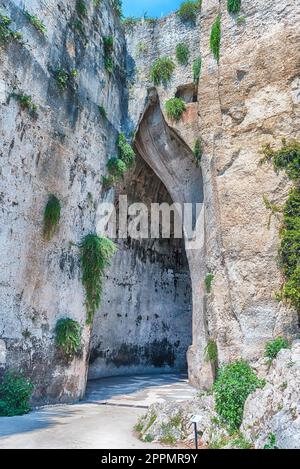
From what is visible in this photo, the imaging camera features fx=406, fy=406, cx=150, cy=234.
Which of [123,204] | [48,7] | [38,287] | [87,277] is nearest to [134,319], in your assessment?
[123,204]

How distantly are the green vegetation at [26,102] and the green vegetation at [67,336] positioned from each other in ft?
19.2

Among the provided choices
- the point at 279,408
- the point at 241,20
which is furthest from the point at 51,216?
the point at 241,20

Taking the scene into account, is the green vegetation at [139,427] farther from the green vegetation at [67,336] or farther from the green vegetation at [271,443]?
the green vegetation at [67,336]

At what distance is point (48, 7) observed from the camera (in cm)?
1195

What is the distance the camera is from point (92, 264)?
41.2 feet

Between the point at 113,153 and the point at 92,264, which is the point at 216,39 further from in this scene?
the point at 92,264

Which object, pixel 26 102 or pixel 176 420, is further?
pixel 26 102

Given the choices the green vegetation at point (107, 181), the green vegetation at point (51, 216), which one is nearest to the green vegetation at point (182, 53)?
the green vegetation at point (107, 181)

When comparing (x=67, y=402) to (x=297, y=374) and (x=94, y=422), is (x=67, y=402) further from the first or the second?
(x=297, y=374)

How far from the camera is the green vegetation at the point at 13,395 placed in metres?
8.85

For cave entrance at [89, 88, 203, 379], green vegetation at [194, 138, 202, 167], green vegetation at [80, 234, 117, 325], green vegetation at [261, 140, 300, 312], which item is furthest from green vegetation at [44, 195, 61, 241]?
green vegetation at [261, 140, 300, 312]

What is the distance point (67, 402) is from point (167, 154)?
9.83 metres

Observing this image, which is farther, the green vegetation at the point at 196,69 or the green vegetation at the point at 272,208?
the green vegetation at the point at 196,69

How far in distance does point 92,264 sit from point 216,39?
8019mm
